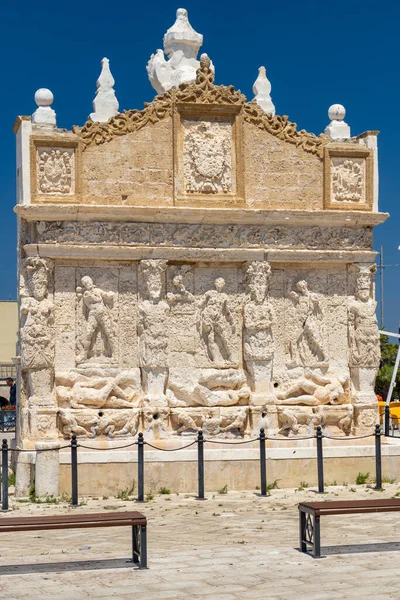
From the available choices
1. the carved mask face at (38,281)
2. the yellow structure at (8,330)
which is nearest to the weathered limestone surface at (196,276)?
the carved mask face at (38,281)

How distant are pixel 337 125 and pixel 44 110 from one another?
5002mm

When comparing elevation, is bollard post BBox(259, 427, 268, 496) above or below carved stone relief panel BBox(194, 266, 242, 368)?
below

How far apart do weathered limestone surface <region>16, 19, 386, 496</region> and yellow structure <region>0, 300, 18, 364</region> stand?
36625 mm

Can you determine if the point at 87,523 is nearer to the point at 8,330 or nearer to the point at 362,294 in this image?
the point at 362,294

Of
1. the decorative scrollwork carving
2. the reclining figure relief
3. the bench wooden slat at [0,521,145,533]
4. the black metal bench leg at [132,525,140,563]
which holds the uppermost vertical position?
the decorative scrollwork carving

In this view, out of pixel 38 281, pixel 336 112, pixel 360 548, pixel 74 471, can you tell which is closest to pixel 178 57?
pixel 336 112

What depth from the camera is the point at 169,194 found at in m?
17.9

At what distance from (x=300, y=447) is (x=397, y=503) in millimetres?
6092

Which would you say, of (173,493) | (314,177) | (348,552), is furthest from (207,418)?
(348,552)

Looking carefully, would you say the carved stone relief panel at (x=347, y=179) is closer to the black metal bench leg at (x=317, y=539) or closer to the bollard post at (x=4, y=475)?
the bollard post at (x=4, y=475)

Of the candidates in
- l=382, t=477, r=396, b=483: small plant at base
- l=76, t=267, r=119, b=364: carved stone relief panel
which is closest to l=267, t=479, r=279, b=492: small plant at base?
l=382, t=477, r=396, b=483: small plant at base

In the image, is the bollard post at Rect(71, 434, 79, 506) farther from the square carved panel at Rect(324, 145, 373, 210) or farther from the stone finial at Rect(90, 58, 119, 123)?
the square carved panel at Rect(324, 145, 373, 210)

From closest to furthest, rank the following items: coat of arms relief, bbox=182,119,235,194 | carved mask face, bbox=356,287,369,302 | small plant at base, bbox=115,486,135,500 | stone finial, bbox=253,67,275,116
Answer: small plant at base, bbox=115,486,135,500 < coat of arms relief, bbox=182,119,235,194 < carved mask face, bbox=356,287,369,302 < stone finial, bbox=253,67,275,116

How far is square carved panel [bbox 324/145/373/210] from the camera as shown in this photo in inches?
732
